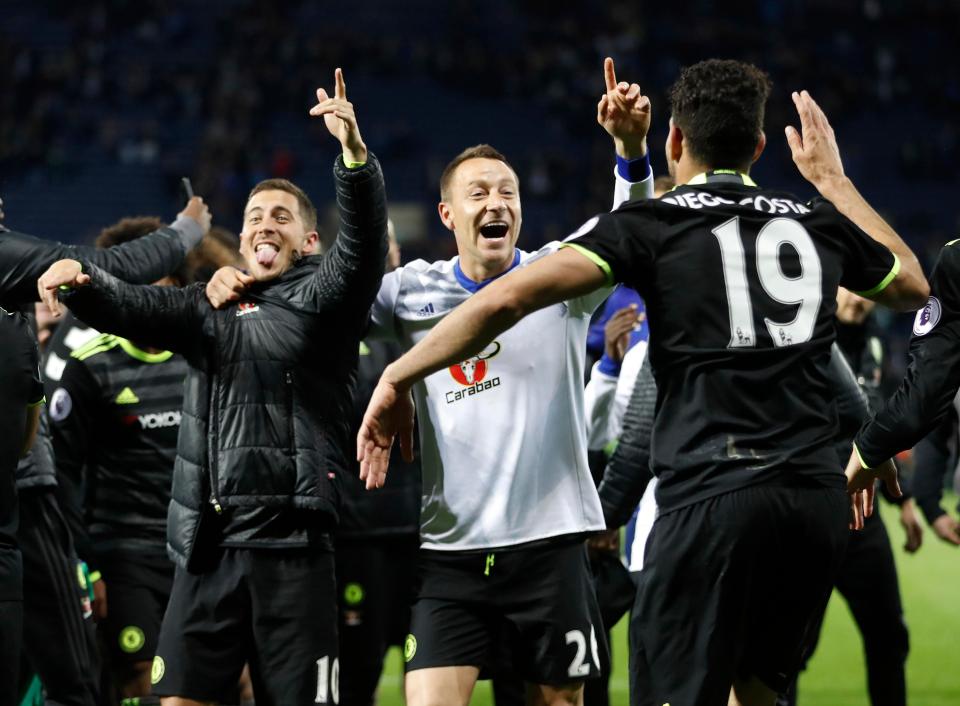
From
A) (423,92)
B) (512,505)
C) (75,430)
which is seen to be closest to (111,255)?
(75,430)

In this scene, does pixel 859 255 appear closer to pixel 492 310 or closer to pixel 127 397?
pixel 492 310

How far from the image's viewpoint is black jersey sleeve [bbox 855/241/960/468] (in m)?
4.03

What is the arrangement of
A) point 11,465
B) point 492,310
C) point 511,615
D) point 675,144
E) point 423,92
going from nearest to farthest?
point 492,310 < point 675,144 < point 511,615 < point 11,465 < point 423,92

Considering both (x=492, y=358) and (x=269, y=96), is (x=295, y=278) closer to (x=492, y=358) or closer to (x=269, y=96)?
(x=492, y=358)

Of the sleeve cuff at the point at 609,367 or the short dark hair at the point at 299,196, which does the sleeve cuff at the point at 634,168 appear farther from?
the sleeve cuff at the point at 609,367

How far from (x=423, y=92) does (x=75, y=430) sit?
24166 mm

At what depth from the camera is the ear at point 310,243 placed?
16.2ft

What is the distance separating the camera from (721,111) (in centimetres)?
354

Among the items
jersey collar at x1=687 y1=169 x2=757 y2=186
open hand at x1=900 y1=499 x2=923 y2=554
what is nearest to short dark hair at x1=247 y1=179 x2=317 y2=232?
jersey collar at x1=687 y1=169 x2=757 y2=186

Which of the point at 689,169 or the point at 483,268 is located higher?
the point at 689,169

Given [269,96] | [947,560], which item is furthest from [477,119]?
[947,560]

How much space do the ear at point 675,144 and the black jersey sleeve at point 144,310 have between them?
1832 mm

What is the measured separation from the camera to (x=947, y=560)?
14.4 metres

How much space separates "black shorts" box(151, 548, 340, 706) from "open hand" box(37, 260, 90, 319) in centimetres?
101
